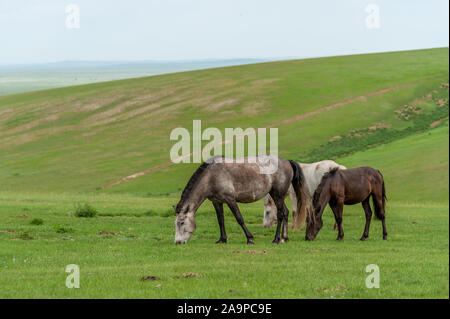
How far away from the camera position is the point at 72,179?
58188mm

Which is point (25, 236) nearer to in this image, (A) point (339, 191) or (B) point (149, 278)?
(B) point (149, 278)

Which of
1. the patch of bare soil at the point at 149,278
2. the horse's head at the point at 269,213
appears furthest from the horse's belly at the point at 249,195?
the patch of bare soil at the point at 149,278

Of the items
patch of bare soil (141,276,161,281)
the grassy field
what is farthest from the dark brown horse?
patch of bare soil (141,276,161,281)

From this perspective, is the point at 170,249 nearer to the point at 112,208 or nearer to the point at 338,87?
the point at 112,208

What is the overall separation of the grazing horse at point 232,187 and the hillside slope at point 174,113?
98.4 ft

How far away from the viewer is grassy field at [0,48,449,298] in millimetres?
13289

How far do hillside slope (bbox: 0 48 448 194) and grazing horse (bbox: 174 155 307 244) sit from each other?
30.0 metres

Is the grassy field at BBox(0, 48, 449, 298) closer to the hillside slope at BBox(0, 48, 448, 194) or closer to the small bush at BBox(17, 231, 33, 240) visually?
the small bush at BBox(17, 231, 33, 240)

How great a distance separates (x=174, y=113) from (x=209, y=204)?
43.9 m

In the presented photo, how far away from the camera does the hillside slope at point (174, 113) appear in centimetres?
6112

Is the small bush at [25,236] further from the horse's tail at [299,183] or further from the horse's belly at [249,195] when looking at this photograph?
the horse's tail at [299,183]

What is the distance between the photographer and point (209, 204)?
1506 inches
